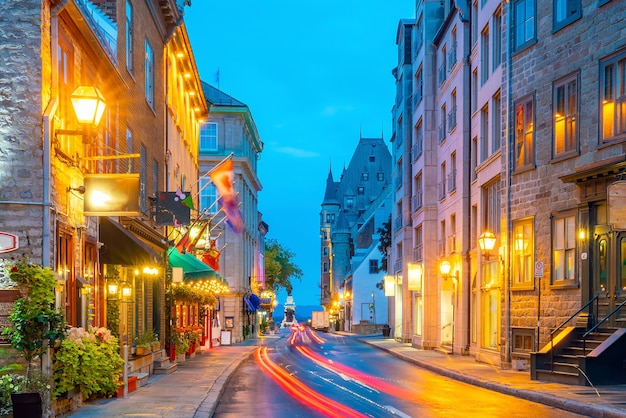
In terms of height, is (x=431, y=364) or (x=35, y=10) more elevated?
(x=35, y=10)

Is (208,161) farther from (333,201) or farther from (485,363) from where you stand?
(333,201)

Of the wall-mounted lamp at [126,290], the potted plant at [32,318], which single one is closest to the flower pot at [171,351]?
the wall-mounted lamp at [126,290]

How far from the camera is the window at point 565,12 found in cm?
2347

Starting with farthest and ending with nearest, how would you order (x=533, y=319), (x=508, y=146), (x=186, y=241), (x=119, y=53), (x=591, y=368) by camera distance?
(x=186, y=241) → (x=508, y=146) → (x=533, y=319) → (x=119, y=53) → (x=591, y=368)

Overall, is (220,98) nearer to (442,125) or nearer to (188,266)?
(442,125)

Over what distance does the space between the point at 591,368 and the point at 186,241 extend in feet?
60.5

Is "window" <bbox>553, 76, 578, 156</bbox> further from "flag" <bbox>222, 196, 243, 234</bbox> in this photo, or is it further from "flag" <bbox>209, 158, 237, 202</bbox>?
"flag" <bbox>222, 196, 243, 234</bbox>

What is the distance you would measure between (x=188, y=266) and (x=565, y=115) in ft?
44.1

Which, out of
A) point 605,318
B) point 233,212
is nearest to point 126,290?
point 605,318

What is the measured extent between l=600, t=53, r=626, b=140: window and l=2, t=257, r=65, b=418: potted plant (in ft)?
46.7

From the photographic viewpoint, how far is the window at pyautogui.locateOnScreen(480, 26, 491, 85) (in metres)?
33.4

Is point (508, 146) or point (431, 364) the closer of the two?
point (508, 146)

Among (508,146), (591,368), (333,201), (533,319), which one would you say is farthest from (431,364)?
(333,201)

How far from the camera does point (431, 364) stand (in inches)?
1156
